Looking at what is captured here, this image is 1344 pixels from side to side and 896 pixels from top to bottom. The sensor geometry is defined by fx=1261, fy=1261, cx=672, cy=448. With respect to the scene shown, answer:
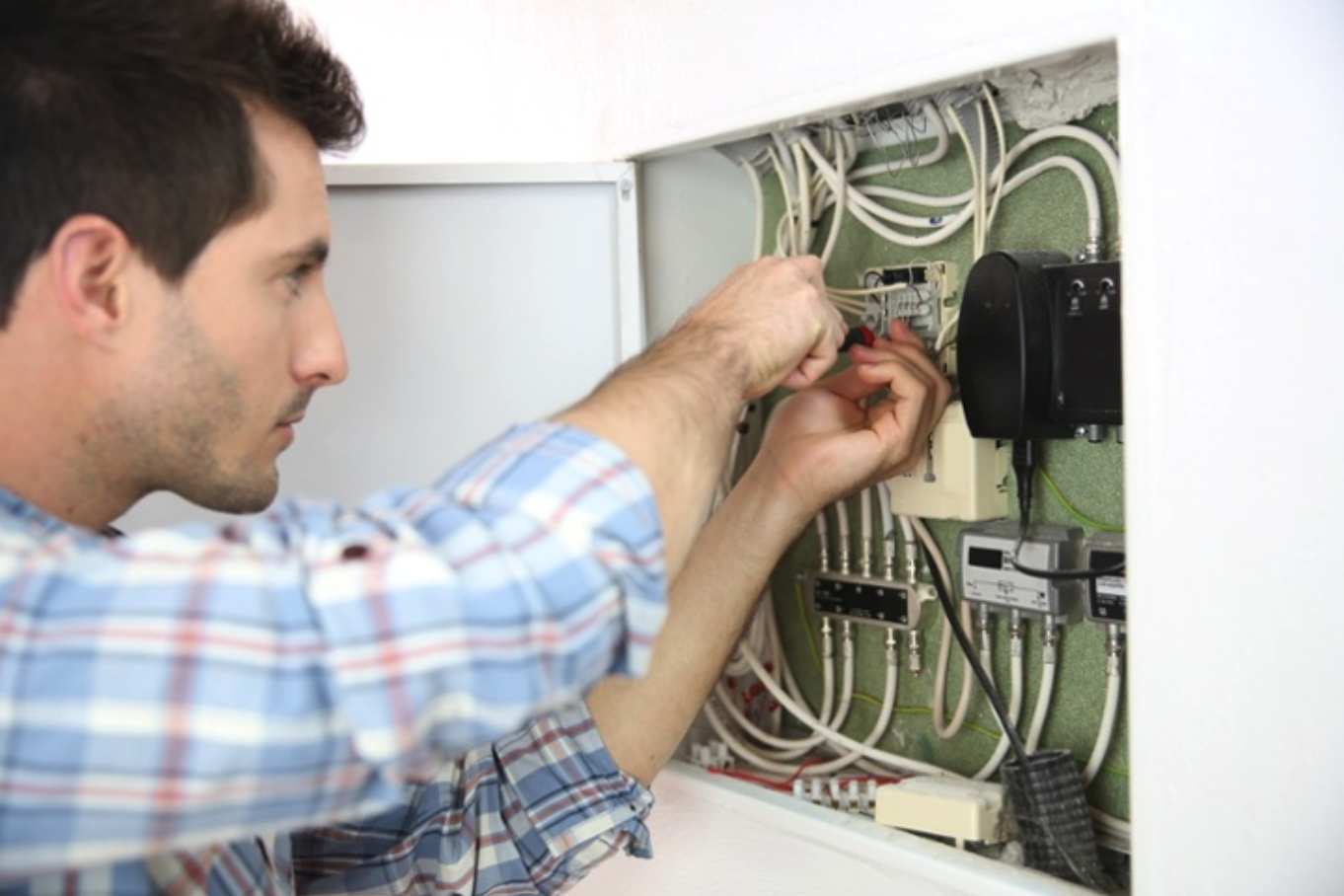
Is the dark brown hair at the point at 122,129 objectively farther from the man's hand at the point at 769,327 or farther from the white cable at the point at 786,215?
the white cable at the point at 786,215

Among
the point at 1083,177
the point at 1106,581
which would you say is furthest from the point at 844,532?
the point at 1083,177

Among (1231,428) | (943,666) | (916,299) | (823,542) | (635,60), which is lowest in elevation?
(943,666)

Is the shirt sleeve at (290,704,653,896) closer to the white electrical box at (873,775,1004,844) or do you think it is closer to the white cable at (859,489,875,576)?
the white electrical box at (873,775,1004,844)

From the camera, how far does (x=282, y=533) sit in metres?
0.69

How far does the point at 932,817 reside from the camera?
1060 mm

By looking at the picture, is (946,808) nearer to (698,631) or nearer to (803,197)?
(698,631)

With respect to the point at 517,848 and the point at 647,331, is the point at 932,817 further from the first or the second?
the point at 647,331

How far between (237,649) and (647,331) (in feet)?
2.55

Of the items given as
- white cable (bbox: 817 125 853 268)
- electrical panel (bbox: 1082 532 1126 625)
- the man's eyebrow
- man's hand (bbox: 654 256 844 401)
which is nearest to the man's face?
the man's eyebrow

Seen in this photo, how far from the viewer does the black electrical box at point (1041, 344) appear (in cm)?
95

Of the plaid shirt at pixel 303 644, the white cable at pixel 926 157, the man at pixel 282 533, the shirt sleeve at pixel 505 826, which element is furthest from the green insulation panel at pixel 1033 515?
the plaid shirt at pixel 303 644

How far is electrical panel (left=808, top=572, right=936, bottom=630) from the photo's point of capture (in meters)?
1.20

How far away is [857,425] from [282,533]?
1.87 ft

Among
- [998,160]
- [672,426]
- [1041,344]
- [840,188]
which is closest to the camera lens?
[672,426]
